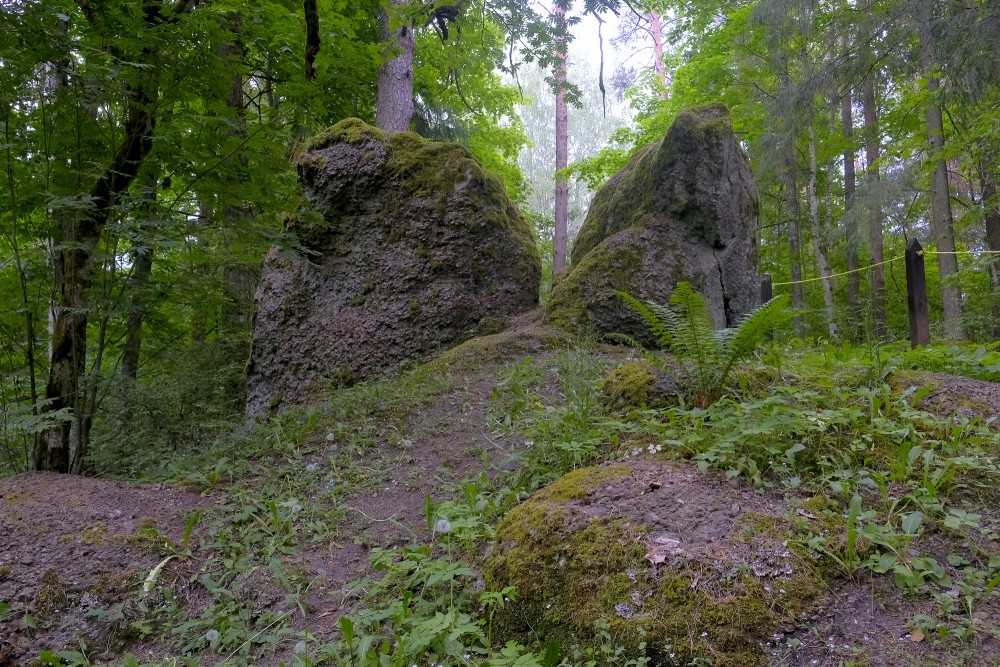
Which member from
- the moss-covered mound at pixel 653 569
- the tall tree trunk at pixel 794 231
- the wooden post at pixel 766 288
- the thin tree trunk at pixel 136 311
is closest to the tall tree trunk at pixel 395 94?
the thin tree trunk at pixel 136 311

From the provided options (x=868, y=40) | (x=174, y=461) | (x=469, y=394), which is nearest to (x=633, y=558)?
(x=469, y=394)

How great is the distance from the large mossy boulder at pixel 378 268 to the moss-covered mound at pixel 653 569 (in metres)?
3.98

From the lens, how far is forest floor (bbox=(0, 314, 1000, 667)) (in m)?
1.92

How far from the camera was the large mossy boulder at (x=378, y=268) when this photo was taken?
6.28 metres

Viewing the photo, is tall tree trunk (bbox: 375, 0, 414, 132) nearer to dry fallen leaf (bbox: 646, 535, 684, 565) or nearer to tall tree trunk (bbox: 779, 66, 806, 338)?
dry fallen leaf (bbox: 646, 535, 684, 565)

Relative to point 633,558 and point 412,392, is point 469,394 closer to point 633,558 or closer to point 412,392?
point 412,392

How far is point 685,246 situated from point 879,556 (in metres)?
4.89

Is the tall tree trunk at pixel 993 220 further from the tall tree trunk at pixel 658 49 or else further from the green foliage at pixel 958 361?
the tall tree trunk at pixel 658 49

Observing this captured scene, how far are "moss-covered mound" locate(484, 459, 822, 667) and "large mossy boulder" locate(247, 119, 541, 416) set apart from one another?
3982 mm

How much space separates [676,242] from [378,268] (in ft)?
11.2

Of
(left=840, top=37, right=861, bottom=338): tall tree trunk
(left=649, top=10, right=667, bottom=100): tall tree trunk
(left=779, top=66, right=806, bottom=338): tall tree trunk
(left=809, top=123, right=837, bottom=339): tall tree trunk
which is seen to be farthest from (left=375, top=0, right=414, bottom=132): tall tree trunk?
(left=649, top=10, right=667, bottom=100): tall tree trunk

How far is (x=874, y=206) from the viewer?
11.5 meters

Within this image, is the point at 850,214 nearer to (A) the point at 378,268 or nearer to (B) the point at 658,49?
(A) the point at 378,268

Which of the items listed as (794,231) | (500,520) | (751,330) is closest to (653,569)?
(500,520)
